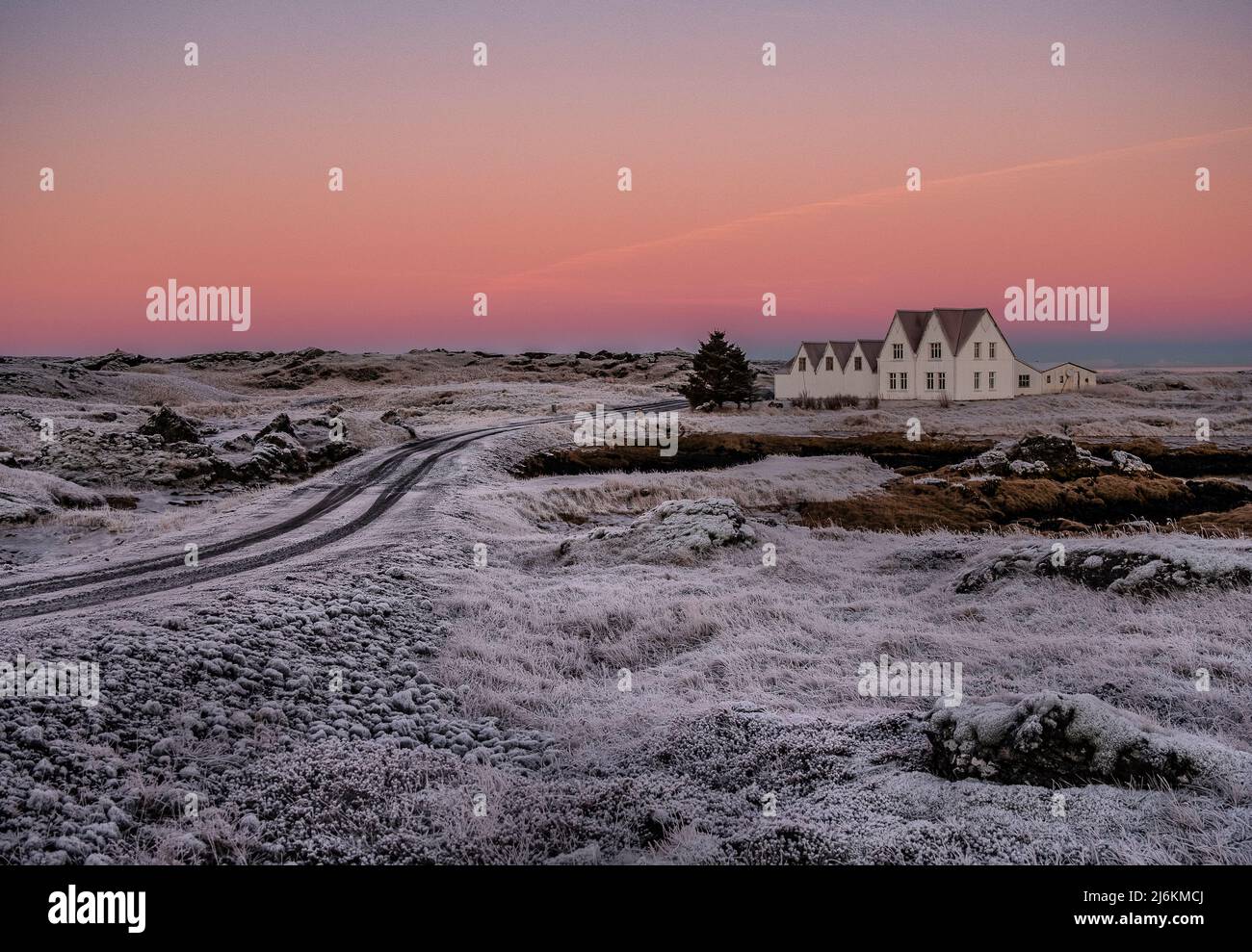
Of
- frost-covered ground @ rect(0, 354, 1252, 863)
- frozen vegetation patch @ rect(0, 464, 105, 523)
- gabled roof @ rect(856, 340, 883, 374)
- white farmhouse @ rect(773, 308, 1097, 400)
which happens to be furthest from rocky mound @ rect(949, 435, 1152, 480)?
frozen vegetation patch @ rect(0, 464, 105, 523)

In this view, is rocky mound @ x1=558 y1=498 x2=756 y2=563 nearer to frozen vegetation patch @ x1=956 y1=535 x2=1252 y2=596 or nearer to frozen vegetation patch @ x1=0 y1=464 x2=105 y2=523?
frozen vegetation patch @ x1=956 y1=535 x2=1252 y2=596

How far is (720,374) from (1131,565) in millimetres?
56193

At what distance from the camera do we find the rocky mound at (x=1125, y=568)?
1457 centimetres

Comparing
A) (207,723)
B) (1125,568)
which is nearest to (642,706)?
(207,723)

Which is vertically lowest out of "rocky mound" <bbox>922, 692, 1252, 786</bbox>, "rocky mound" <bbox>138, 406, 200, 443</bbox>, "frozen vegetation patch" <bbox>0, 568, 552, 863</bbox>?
"frozen vegetation patch" <bbox>0, 568, 552, 863</bbox>

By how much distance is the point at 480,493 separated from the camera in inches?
1305

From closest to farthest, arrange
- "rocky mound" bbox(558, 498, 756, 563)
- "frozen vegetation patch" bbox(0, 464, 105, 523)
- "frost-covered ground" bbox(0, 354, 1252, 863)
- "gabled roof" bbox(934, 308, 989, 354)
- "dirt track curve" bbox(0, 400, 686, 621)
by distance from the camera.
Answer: "frost-covered ground" bbox(0, 354, 1252, 863) < "dirt track curve" bbox(0, 400, 686, 621) < "rocky mound" bbox(558, 498, 756, 563) < "frozen vegetation patch" bbox(0, 464, 105, 523) < "gabled roof" bbox(934, 308, 989, 354)

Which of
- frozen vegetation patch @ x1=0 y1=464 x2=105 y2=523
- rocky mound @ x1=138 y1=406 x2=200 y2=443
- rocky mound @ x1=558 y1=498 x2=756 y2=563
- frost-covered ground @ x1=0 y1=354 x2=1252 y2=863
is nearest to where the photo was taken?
frost-covered ground @ x1=0 y1=354 x2=1252 y2=863

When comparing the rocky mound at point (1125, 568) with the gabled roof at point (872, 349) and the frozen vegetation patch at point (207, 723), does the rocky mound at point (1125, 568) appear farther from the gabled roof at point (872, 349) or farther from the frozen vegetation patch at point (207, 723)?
the gabled roof at point (872, 349)

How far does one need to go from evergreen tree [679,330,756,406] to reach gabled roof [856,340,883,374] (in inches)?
427

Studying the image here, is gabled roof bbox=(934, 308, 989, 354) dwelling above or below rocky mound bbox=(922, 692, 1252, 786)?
above

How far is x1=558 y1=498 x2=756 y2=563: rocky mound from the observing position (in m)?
22.7
